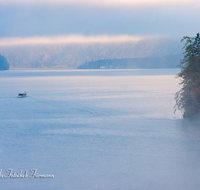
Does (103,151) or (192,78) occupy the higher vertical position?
(192,78)

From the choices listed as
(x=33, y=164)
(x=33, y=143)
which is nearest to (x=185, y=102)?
(x=33, y=143)

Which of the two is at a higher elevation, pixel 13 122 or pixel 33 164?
pixel 33 164

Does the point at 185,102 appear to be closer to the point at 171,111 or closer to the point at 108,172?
the point at 171,111

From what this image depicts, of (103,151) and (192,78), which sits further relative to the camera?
(192,78)

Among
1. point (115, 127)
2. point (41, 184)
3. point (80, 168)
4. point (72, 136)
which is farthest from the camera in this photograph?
point (115, 127)

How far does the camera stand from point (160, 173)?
13.7 metres

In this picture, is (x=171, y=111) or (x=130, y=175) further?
(x=171, y=111)

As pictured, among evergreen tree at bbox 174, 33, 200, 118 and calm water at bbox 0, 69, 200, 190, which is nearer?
calm water at bbox 0, 69, 200, 190

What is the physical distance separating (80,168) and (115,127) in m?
10.5

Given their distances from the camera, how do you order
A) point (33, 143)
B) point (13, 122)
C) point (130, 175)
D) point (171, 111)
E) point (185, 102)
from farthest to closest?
point (171, 111)
point (185, 102)
point (13, 122)
point (33, 143)
point (130, 175)

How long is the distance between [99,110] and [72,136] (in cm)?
1343

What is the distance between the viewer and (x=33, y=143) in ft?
63.9

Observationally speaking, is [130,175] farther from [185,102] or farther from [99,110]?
[99,110]

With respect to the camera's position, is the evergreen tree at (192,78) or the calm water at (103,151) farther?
the evergreen tree at (192,78)
